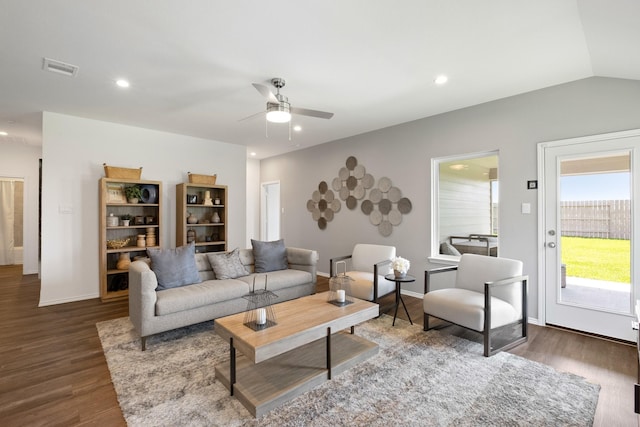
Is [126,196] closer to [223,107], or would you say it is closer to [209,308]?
[223,107]

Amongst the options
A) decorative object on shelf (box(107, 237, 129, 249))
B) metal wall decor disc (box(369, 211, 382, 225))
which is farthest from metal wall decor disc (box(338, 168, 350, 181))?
decorative object on shelf (box(107, 237, 129, 249))

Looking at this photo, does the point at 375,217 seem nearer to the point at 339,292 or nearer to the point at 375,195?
the point at 375,195

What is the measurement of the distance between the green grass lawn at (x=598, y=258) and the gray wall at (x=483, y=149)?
1.07 feet

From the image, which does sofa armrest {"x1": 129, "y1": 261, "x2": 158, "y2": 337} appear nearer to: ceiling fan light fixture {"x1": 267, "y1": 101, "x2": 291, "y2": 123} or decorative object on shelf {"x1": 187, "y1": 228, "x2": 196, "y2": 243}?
ceiling fan light fixture {"x1": 267, "y1": 101, "x2": 291, "y2": 123}

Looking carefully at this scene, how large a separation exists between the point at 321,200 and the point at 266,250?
2.23m

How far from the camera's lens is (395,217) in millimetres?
4977

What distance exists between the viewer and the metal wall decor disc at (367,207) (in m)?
5.34

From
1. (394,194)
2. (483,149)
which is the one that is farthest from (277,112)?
(483,149)

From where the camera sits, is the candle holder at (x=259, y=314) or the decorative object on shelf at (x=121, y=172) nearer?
the candle holder at (x=259, y=314)

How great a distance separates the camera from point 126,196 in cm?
490

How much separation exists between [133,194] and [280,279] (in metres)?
2.85

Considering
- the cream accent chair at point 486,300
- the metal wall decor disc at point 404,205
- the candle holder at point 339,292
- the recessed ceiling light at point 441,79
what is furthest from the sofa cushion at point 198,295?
the recessed ceiling light at point 441,79

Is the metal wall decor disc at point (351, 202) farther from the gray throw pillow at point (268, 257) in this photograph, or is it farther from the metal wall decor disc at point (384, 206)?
the gray throw pillow at point (268, 257)

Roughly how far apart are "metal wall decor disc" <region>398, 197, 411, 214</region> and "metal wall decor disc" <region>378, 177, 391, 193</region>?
0.32m
